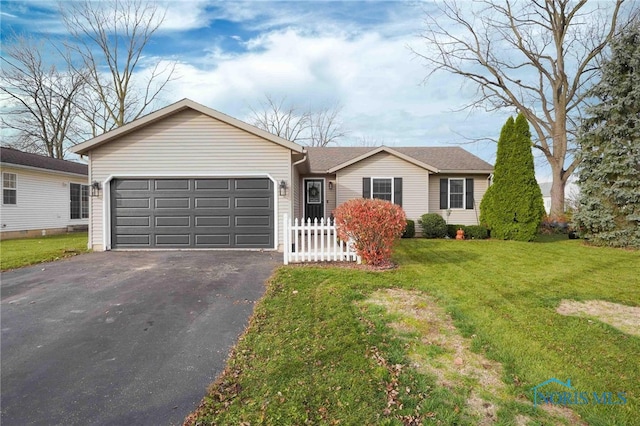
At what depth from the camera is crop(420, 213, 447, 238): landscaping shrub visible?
13234 mm

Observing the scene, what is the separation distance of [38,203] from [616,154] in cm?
2278

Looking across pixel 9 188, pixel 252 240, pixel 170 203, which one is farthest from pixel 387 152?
pixel 9 188

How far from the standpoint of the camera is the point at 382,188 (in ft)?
46.7

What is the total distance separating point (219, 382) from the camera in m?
2.82

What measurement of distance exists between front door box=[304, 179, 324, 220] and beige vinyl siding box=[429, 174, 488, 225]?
5.11 m

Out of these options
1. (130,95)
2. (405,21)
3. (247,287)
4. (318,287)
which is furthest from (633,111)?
(130,95)

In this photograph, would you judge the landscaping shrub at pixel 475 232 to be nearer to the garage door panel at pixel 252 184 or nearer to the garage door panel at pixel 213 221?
the garage door panel at pixel 252 184

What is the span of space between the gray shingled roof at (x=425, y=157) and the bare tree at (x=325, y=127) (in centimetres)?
1392

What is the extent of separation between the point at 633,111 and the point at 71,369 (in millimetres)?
16085

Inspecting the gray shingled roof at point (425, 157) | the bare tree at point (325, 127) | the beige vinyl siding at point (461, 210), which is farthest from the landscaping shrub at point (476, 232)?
the bare tree at point (325, 127)

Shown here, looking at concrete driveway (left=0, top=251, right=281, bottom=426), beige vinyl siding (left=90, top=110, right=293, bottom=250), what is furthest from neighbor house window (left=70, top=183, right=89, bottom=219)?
Answer: concrete driveway (left=0, top=251, right=281, bottom=426)

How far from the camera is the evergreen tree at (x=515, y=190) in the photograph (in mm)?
11891

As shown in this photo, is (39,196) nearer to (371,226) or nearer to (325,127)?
(371,226)

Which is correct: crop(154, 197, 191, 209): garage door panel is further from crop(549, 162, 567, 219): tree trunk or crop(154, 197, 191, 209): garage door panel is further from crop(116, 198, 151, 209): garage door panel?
crop(549, 162, 567, 219): tree trunk
